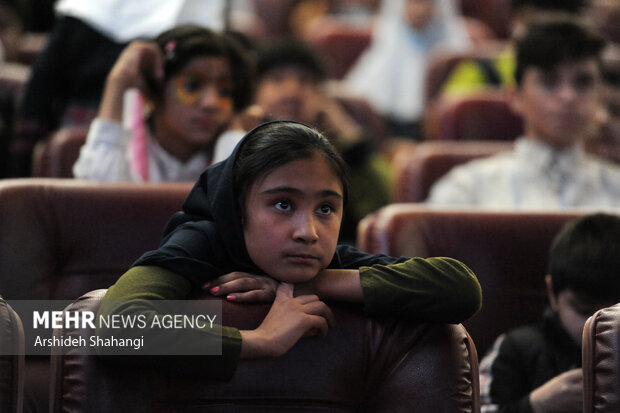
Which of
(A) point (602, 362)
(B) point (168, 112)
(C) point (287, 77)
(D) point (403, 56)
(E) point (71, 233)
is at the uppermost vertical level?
(D) point (403, 56)

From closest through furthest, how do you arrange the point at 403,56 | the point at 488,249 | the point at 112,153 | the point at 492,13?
the point at 488,249, the point at 112,153, the point at 403,56, the point at 492,13

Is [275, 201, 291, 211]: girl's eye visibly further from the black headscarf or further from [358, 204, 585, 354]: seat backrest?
[358, 204, 585, 354]: seat backrest

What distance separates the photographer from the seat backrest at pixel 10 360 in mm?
1116

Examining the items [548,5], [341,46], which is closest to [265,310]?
[548,5]

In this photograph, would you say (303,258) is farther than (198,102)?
No

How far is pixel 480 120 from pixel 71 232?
1665 mm

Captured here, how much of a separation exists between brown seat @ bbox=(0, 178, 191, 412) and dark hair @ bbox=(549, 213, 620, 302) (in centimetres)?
69

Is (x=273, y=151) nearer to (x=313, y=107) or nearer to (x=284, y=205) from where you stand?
(x=284, y=205)

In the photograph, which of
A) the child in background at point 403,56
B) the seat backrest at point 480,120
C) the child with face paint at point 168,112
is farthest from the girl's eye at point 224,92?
the child in background at point 403,56

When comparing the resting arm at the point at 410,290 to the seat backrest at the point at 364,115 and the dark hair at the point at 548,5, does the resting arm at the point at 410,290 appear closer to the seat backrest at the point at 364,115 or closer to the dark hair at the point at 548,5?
the seat backrest at the point at 364,115

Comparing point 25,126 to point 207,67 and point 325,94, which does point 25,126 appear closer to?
point 207,67

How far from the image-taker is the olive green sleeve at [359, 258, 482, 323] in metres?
1.21

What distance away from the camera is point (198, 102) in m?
2.09

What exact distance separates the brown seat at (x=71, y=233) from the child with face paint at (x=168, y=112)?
35 centimetres
